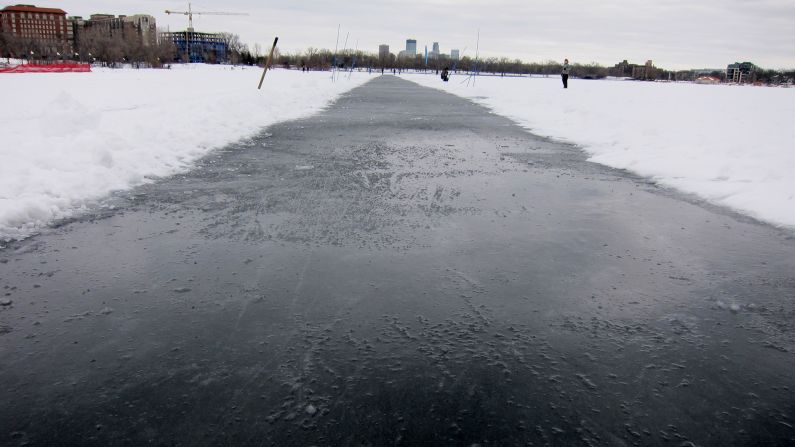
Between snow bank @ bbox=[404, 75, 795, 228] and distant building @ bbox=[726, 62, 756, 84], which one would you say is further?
distant building @ bbox=[726, 62, 756, 84]

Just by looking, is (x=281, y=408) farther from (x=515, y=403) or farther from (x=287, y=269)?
(x=287, y=269)

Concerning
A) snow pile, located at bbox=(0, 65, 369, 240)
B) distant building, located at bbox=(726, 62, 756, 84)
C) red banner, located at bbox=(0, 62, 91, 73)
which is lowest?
snow pile, located at bbox=(0, 65, 369, 240)

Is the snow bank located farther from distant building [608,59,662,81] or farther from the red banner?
distant building [608,59,662,81]

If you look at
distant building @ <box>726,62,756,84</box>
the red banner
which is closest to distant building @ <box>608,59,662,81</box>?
distant building @ <box>726,62,756,84</box>

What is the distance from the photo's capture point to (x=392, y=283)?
404 cm

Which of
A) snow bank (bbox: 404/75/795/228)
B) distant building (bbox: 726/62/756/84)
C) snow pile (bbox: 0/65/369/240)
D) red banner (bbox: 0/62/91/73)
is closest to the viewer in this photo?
snow pile (bbox: 0/65/369/240)

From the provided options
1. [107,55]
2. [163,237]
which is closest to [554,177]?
[163,237]

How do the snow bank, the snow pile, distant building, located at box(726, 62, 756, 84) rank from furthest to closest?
distant building, located at box(726, 62, 756, 84) → the snow bank → the snow pile

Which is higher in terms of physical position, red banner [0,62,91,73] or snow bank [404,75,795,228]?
red banner [0,62,91,73]

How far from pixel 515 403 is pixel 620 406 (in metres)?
0.49

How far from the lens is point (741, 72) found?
158 m

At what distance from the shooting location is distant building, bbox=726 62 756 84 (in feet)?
470

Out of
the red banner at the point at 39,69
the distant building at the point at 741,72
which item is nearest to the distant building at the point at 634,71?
the distant building at the point at 741,72

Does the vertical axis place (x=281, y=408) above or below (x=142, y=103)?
below
